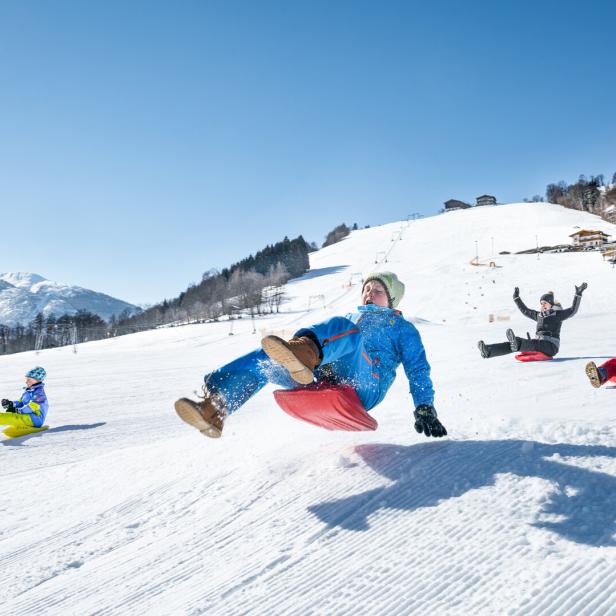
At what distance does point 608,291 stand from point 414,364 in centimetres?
2724

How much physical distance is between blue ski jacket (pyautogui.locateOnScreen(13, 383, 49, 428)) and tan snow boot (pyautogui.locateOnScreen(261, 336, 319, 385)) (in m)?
5.55

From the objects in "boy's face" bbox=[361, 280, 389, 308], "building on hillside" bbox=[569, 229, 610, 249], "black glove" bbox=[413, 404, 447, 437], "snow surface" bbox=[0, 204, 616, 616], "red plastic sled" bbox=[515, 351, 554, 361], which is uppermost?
"building on hillside" bbox=[569, 229, 610, 249]

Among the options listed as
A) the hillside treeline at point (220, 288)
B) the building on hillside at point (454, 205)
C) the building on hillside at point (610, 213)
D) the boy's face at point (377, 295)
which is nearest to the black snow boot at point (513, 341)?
the boy's face at point (377, 295)

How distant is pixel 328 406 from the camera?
2.46 meters

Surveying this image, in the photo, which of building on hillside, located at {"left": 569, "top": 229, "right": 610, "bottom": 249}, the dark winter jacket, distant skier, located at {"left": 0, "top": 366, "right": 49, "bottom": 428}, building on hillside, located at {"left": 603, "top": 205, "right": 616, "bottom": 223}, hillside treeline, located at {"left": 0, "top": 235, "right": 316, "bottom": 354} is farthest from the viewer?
building on hillside, located at {"left": 603, "top": 205, "right": 616, "bottom": 223}

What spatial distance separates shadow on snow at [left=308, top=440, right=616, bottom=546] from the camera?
1.54 meters

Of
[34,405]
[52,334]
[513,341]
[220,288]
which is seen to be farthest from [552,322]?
[220,288]

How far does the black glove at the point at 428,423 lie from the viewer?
7.69 feet

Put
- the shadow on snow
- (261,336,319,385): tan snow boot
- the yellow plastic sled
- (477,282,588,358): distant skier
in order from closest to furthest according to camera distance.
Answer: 1. the shadow on snow
2. (261,336,319,385): tan snow boot
3. the yellow plastic sled
4. (477,282,588,358): distant skier

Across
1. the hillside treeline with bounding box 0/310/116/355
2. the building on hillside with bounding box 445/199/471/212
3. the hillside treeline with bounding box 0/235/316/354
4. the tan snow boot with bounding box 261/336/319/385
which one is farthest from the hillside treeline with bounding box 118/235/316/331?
the tan snow boot with bounding box 261/336/319/385

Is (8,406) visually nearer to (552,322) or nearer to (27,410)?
(27,410)

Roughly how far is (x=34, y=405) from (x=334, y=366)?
546 centimetres

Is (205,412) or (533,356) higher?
(205,412)

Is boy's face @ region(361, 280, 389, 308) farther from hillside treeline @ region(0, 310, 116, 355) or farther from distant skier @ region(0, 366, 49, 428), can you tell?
hillside treeline @ region(0, 310, 116, 355)
